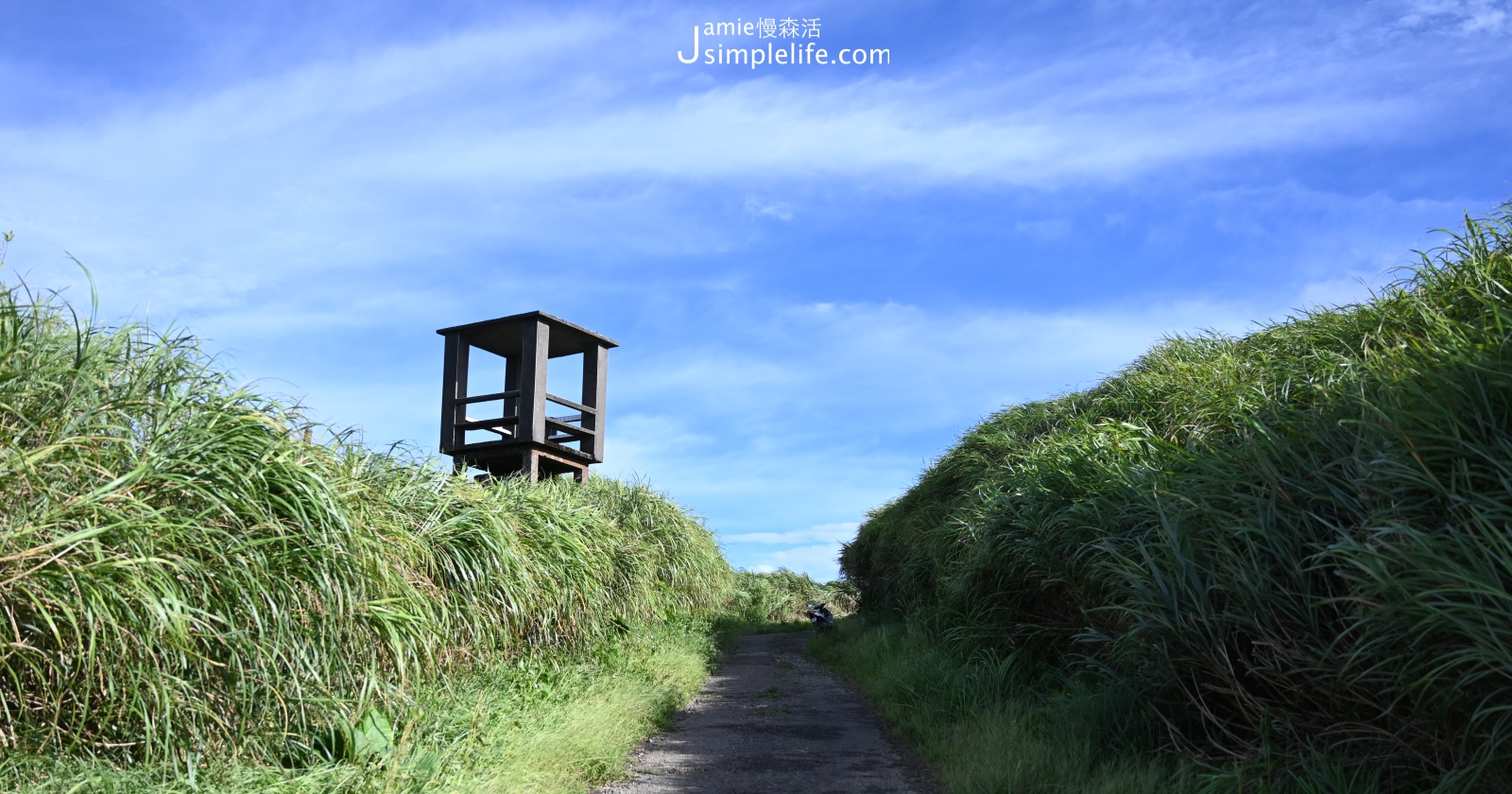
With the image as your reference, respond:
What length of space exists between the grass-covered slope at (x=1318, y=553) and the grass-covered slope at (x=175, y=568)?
4411 mm

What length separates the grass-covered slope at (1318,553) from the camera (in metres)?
3.66

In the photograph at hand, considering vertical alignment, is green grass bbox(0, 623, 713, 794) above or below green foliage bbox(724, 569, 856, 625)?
below

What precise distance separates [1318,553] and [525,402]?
45.9ft

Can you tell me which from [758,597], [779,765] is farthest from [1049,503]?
[758,597]

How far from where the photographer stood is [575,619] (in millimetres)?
10438

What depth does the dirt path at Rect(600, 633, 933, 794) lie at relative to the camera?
650 centimetres

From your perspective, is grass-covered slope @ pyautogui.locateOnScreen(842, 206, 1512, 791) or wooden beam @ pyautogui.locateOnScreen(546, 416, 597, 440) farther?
wooden beam @ pyautogui.locateOnScreen(546, 416, 597, 440)

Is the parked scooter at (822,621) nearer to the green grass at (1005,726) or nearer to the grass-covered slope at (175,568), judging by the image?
the green grass at (1005,726)

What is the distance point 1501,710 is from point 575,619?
8.45m

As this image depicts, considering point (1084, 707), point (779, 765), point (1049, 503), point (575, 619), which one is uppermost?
point (1049, 503)

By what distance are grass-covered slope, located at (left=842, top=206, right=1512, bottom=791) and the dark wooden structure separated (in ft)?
34.1

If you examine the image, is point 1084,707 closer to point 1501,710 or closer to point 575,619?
point 1501,710

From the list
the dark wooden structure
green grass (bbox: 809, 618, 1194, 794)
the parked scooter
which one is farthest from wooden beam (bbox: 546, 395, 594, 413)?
green grass (bbox: 809, 618, 1194, 794)

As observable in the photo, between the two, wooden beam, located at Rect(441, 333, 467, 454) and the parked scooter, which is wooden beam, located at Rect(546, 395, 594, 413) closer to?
wooden beam, located at Rect(441, 333, 467, 454)
